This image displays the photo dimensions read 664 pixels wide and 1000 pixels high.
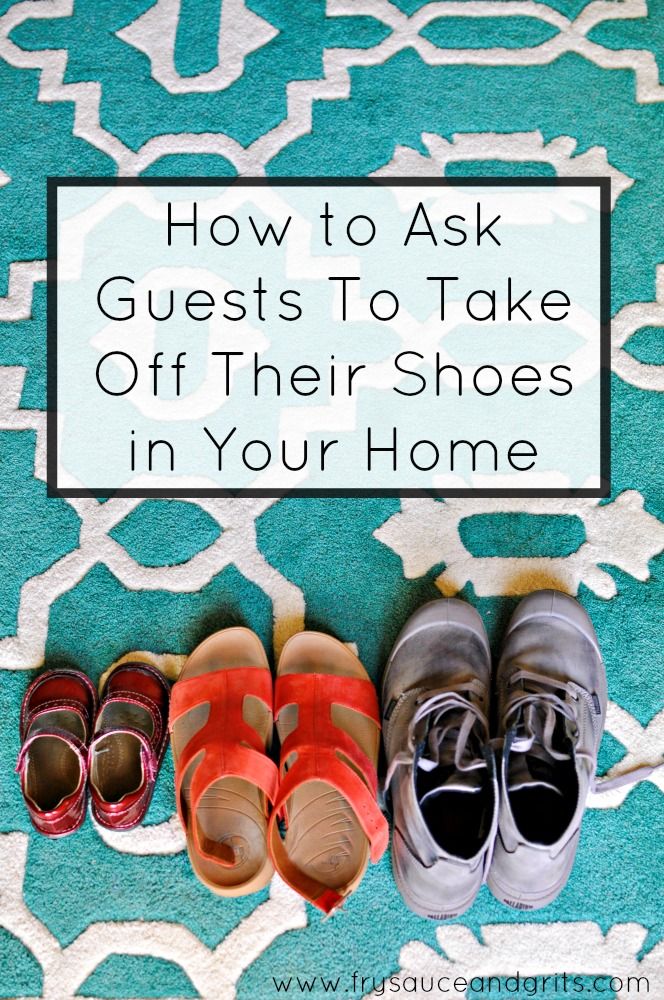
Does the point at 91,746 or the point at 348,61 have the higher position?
the point at 348,61

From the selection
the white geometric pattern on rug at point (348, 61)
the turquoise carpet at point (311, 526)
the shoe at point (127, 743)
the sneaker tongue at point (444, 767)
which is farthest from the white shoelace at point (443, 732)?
the white geometric pattern on rug at point (348, 61)

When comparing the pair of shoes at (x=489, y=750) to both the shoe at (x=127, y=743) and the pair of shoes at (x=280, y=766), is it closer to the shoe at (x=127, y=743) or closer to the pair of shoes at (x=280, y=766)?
the pair of shoes at (x=280, y=766)

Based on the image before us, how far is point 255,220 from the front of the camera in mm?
1046

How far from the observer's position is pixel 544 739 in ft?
3.01

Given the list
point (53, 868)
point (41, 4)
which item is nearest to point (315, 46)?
point (41, 4)

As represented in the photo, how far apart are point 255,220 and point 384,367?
267 millimetres

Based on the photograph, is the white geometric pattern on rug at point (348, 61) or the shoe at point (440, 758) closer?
the shoe at point (440, 758)

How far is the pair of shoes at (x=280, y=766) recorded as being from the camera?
0.90 meters

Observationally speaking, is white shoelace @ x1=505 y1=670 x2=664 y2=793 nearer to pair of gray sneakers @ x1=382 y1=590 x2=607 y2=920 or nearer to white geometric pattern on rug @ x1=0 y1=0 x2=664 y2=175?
pair of gray sneakers @ x1=382 y1=590 x2=607 y2=920

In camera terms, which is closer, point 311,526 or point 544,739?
point 544,739

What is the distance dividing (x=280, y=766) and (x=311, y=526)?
30 cm

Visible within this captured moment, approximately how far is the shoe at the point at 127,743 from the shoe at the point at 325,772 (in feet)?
0.52

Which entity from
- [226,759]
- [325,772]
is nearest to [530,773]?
A: [325,772]

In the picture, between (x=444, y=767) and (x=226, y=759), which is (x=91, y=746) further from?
(x=444, y=767)
